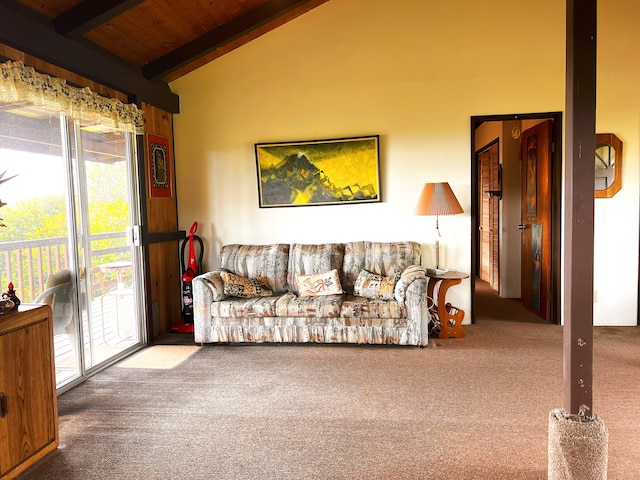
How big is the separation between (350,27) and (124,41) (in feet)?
7.15

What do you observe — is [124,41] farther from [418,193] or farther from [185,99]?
[418,193]

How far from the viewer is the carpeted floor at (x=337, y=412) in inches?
84.9

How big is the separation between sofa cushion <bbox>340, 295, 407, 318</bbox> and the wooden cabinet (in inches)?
87.3

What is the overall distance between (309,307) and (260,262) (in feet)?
2.86

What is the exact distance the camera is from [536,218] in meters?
4.97

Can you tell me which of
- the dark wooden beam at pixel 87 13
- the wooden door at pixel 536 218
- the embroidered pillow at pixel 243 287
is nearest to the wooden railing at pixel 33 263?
the embroidered pillow at pixel 243 287

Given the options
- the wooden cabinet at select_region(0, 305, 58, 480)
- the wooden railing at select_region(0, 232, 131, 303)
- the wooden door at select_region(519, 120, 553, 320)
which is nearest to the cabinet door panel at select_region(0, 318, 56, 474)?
the wooden cabinet at select_region(0, 305, 58, 480)

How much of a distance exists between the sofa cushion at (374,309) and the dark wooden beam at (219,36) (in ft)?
8.92

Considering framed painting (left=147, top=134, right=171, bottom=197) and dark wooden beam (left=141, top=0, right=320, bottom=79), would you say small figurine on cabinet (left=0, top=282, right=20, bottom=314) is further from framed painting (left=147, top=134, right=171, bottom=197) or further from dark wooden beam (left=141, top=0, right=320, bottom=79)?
dark wooden beam (left=141, top=0, right=320, bottom=79)

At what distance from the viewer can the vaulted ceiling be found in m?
2.95

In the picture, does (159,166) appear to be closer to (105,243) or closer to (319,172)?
(105,243)

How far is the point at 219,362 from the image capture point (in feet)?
12.1

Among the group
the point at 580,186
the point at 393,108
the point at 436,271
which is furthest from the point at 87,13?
the point at 436,271

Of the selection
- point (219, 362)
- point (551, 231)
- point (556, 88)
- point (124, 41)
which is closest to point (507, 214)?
point (551, 231)
